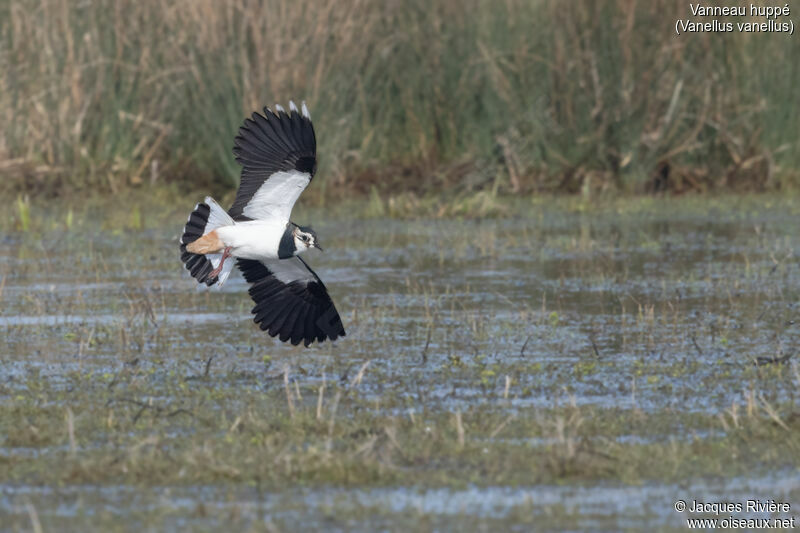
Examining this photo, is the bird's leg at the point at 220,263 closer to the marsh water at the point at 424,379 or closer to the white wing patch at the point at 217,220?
the white wing patch at the point at 217,220

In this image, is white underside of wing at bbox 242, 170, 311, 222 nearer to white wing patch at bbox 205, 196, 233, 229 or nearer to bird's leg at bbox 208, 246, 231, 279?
white wing patch at bbox 205, 196, 233, 229

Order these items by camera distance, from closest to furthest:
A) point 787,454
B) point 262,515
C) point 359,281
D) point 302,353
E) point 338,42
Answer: point 262,515 < point 787,454 < point 302,353 < point 359,281 < point 338,42

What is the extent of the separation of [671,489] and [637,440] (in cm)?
69

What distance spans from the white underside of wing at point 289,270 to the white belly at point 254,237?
216 mm

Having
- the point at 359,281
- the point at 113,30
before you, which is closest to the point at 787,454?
the point at 359,281

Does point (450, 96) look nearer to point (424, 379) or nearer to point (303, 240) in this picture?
point (303, 240)

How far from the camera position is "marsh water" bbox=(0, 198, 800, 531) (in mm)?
4926

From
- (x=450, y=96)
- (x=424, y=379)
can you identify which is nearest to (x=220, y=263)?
(x=424, y=379)

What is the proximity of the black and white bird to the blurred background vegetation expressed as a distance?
707 centimetres

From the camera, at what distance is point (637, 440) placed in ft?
18.8

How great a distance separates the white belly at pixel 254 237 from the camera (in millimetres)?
7184

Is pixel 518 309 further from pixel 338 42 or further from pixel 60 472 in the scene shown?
pixel 338 42

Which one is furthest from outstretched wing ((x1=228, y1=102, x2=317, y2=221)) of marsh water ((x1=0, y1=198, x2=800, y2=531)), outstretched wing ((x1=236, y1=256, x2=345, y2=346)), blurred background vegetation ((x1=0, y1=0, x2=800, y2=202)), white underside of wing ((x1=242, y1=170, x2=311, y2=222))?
blurred background vegetation ((x1=0, y1=0, x2=800, y2=202))

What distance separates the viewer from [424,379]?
706 centimetres
